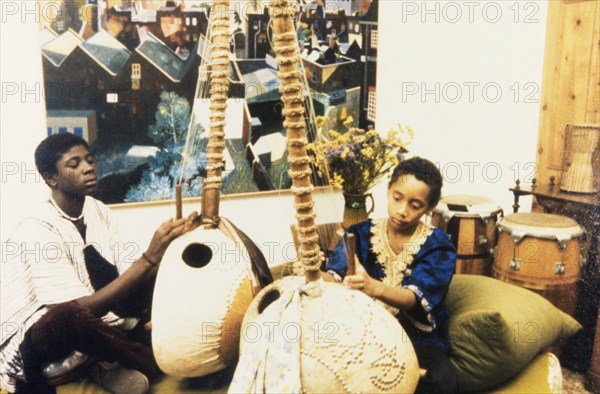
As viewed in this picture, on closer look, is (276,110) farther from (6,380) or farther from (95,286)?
(6,380)

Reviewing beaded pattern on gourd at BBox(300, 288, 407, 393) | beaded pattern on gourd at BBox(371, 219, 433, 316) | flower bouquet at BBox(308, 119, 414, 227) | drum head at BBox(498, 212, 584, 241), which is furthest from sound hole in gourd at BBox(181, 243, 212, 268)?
drum head at BBox(498, 212, 584, 241)

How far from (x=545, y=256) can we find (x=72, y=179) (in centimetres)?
170

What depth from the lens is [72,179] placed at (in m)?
1.47

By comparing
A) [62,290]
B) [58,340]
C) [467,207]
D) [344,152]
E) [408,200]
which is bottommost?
[58,340]

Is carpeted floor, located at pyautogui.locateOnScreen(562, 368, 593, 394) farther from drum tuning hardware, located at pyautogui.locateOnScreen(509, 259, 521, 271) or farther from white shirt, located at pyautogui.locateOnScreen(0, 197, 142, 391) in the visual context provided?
white shirt, located at pyautogui.locateOnScreen(0, 197, 142, 391)

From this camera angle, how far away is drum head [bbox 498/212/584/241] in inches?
82.2

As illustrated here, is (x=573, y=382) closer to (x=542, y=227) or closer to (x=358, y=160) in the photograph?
(x=542, y=227)

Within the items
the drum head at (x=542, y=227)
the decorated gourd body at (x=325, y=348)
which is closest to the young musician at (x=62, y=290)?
the decorated gourd body at (x=325, y=348)

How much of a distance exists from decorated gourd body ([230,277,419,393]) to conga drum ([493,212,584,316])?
1201mm

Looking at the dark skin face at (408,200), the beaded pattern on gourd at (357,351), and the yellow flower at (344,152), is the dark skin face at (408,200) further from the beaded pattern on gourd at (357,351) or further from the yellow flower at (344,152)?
the beaded pattern on gourd at (357,351)

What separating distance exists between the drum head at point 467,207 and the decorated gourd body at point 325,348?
122 centimetres

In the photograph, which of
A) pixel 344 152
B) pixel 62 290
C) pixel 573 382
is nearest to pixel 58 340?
pixel 62 290

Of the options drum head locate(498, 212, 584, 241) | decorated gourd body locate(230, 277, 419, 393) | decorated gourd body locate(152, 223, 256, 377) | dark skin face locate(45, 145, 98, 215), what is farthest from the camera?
drum head locate(498, 212, 584, 241)

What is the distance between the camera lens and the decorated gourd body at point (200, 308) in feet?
4.01
